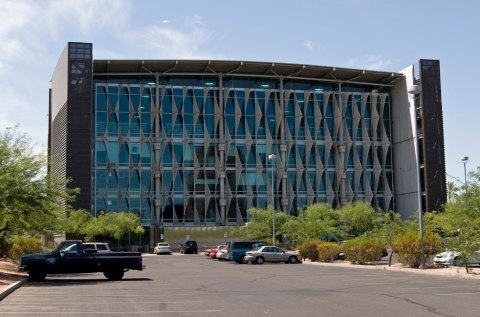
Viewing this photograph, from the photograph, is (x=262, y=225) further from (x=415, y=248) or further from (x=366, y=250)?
(x=415, y=248)

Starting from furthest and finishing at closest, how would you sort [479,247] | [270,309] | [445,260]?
[445,260]
[479,247]
[270,309]

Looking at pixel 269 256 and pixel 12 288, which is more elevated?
pixel 12 288

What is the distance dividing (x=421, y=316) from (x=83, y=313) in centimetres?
774

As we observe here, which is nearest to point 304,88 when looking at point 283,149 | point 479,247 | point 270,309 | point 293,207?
point 283,149

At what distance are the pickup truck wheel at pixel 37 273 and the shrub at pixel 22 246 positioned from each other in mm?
15577

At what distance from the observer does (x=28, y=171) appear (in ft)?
85.9

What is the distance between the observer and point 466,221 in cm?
2495

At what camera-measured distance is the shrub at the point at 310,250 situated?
42.0 meters

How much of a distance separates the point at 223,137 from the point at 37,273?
2131 inches

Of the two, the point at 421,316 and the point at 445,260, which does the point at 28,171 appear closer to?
the point at 421,316

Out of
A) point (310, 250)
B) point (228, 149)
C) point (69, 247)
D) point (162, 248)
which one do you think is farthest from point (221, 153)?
point (69, 247)

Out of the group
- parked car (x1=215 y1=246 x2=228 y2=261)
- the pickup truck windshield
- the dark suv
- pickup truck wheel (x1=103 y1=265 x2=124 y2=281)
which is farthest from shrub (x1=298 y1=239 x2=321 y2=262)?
the dark suv

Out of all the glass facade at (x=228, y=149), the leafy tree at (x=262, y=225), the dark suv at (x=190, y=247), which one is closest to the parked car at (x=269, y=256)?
the leafy tree at (x=262, y=225)

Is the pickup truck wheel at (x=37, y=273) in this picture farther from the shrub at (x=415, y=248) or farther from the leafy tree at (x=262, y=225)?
the leafy tree at (x=262, y=225)
